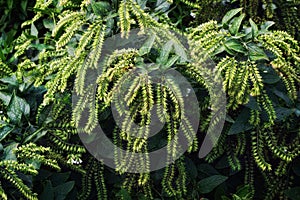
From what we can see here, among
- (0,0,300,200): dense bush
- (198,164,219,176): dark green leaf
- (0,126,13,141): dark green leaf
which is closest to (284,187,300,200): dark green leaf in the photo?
(0,0,300,200): dense bush

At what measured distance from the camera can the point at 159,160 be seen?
76.5 inches

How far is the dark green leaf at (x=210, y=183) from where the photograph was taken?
201 cm

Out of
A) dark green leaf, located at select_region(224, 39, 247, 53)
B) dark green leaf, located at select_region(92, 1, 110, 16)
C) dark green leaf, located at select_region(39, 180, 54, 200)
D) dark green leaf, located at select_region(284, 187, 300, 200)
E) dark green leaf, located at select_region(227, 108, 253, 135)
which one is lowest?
dark green leaf, located at select_region(284, 187, 300, 200)

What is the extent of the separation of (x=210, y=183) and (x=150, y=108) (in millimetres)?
529

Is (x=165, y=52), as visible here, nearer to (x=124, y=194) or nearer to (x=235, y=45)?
(x=235, y=45)

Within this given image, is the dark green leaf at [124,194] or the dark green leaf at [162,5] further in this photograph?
the dark green leaf at [162,5]

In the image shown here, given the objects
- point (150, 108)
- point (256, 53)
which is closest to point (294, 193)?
point (256, 53)

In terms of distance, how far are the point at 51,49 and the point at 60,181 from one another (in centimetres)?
64

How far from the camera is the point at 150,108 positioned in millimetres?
1686

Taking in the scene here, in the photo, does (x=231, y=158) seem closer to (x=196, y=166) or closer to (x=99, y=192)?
(x=196, y=166)

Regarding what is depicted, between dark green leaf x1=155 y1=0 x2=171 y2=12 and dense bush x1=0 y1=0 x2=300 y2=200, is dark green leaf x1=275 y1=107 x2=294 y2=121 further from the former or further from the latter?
dark green leaf x1=155 y1=0 x2=171 y2=12

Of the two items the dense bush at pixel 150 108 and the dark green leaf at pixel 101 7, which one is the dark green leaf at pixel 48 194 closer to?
the dense bush at pixel 150 108

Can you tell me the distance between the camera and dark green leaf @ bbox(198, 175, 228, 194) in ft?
6.61

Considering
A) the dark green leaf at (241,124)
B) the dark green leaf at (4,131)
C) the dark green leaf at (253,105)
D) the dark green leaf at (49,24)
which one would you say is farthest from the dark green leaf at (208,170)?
the dark green leaf at (49,24)
